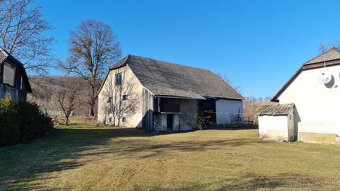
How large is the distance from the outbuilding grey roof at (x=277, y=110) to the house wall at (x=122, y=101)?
1119 cm

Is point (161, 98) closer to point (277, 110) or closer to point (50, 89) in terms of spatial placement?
point (277, 110)

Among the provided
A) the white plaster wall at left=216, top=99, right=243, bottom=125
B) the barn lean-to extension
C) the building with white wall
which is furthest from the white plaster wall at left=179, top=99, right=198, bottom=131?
the building with white wall

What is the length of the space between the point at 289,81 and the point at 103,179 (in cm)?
1409

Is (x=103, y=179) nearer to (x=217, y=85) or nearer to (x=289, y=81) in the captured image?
(x=289, y=81)

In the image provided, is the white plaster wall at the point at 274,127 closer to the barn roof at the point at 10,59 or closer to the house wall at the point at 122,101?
the house wall at the point at 122,101

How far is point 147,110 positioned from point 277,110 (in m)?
11.1

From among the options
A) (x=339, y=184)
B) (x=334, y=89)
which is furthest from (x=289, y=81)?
(x=339, y=184)

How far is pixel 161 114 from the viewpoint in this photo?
2048 centimetres

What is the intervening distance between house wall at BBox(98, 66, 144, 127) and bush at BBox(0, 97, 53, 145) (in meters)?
8.53

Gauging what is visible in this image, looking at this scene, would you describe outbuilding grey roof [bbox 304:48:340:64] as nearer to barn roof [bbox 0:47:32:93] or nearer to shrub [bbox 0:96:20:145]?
shrub [bbox 0:96:20:145]

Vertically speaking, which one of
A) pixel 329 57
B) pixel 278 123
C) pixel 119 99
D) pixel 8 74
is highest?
pixel 329 57

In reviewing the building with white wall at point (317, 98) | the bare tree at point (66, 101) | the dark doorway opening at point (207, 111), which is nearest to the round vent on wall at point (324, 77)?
the building with white wall at point (317, 98)

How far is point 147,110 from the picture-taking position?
2047 cm

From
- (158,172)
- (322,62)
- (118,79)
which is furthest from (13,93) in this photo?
(322,62)
